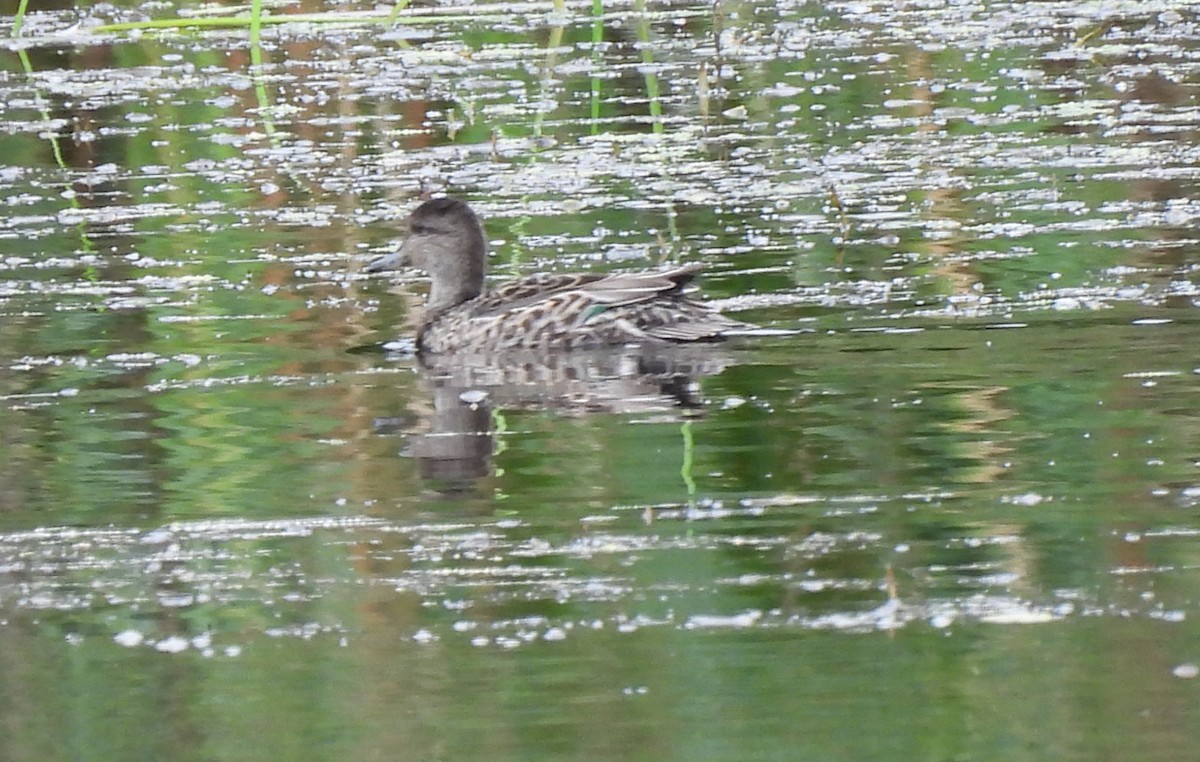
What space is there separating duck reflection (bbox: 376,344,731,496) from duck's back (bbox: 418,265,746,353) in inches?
2.1

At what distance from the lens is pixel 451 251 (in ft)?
32.6

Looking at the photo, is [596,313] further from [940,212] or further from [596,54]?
[596,54]

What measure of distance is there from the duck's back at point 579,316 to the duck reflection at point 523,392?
54mm

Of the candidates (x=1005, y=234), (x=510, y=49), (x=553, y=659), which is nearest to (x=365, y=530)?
(x=553, y=659)

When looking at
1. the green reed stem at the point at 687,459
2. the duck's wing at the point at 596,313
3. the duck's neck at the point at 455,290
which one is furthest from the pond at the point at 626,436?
the duck's neck at the point at 455,290

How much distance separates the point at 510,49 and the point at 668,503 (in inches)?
461

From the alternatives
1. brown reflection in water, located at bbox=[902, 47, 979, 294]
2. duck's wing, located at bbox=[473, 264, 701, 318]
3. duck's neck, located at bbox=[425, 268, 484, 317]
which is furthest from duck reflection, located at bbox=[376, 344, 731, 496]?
brown reflection in water, located at bbox=[902, 47, 979, 294]

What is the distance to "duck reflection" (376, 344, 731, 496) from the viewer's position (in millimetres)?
7309

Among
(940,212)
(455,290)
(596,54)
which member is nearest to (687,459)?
(455,290)

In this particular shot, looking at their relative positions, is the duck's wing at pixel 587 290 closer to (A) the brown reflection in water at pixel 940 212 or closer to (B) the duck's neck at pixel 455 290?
(B) the duck's neck at pixel 455 290

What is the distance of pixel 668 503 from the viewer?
650 centimetres

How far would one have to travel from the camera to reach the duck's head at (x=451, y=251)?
9914 mm

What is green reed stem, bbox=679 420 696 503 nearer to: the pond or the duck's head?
the pond

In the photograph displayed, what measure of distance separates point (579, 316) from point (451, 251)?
3.38 ft
